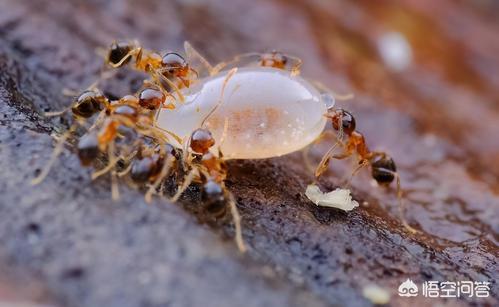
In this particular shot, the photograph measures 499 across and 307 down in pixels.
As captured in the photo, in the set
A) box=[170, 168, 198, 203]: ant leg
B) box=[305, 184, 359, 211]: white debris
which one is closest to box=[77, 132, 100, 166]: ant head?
box=[170, 168, 198, 203]: ant leg

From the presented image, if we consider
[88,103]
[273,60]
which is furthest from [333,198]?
[88,103]

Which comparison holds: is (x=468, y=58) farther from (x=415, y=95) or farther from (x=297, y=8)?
(x=297, y=8)

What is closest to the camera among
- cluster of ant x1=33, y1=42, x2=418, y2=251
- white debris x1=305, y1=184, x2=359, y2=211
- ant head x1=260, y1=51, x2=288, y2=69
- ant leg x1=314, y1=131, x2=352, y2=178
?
cluster of ant x1=33, y1=42, x2=418, y2=251

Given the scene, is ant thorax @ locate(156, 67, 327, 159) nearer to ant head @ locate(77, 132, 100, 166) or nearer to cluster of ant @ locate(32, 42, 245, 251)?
cluster of ant @ locate(32, 42, 245, 251)

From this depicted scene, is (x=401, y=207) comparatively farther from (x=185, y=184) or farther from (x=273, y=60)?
(x=185, y=184)

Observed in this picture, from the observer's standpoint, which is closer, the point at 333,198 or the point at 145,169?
the point at 145,169

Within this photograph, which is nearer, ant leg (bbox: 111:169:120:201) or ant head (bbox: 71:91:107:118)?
ant leg (bbox: 111:169:120:201)

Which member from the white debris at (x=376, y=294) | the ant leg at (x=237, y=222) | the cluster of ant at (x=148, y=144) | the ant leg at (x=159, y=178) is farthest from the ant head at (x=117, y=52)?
the white debris at (x=376, y=294)
